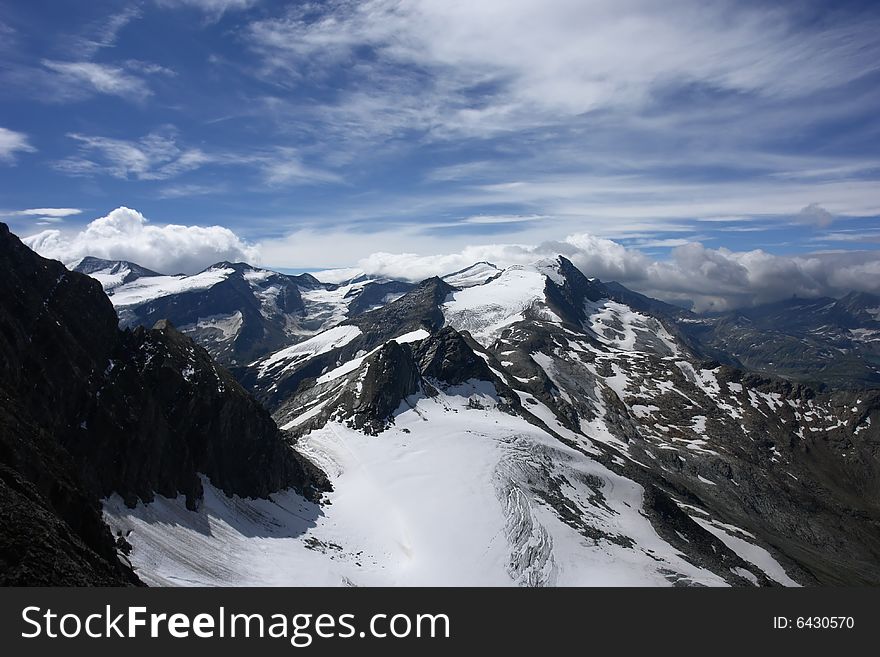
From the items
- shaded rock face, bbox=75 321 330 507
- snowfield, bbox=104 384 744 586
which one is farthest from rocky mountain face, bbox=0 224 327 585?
snowfield, bbox=104 384 744 586

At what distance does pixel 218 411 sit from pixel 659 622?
220 feet

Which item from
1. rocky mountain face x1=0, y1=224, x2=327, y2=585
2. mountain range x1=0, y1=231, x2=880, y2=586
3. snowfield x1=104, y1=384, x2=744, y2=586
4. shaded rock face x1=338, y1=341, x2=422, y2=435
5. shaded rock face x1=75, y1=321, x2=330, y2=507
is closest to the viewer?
rocky mountain face x1=0, y1=224, x2=327, y2=585

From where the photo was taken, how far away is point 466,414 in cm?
13862

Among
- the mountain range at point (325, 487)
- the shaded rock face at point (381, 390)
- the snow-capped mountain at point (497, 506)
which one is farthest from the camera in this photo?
the shaded rock face at point (381, 390)

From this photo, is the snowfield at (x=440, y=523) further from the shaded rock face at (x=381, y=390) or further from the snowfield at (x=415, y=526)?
the shaded rock face at (x=381, y=390)

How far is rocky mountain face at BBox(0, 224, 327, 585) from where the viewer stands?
24625mm

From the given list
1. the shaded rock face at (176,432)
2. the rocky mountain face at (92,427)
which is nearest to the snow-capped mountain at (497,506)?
the shaded rock face at (176,432)

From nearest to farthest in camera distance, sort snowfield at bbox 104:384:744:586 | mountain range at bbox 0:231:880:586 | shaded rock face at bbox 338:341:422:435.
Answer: mountain range at bbox 0:231:880:586 < snowfield at bbox 104:384:744:586 < shaded rock face at bbox 338:341:422:435

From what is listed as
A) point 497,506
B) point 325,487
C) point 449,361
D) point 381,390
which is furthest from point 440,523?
point 449,361

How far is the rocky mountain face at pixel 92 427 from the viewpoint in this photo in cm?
2462

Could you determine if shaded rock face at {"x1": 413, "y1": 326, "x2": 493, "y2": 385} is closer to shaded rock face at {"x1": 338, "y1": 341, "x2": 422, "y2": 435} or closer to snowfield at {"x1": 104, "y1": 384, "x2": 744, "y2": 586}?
shaded rock face at {"x1": 338, "y1": 341, "x2": 422, "y2": 435}

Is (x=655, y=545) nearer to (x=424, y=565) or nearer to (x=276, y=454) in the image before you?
(x=424, y=565)

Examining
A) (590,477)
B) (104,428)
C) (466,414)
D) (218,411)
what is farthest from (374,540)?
(466,414)

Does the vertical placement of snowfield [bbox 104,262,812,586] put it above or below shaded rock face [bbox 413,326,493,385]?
below
